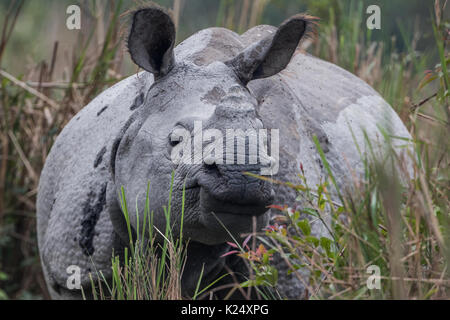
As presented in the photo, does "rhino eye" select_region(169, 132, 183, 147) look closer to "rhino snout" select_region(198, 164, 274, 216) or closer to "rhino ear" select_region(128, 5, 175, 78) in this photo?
"rhino snout" select_region(198, 164, 274, 216)

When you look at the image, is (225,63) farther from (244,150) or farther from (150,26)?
(244,150)

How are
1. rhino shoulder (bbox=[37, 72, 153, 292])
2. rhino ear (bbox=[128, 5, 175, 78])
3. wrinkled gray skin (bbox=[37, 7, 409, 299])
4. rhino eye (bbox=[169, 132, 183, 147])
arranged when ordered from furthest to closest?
1. rhino shoulder (bbox=[37, 72, 153, 292])
2. rhino ear (bbox=[128, 5, 175, 78])
3. rhino eye (bbox=[169, 132, 183, 147])
4. wrinkled gray skin (bbox=[37, 7, 409, 299])

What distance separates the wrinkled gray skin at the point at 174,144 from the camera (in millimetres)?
2643

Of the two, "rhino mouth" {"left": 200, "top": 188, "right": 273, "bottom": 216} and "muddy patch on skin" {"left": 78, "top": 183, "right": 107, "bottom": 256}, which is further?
"muddy patch on skin" {"left": 78, "top": 183, "right": 107, "bottom": 256}

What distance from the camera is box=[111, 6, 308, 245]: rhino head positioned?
249 cm

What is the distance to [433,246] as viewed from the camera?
2371 mm

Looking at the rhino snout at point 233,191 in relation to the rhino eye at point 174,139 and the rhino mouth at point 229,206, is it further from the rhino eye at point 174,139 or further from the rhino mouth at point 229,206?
the rhino eye at point 174,139

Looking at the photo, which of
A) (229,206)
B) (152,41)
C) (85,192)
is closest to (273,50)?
(152,41)

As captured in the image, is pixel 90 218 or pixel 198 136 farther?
pixel 90 218

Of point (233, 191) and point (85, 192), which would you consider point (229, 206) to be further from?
point (85, 192)

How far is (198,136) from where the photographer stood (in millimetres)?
2641

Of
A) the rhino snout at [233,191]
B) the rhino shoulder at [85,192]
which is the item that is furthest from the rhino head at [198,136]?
the rhino shoulder at [85,192]

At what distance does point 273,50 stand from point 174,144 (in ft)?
2.10

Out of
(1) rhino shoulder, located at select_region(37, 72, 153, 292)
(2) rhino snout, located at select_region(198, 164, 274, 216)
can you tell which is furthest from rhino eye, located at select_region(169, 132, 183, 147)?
(1) rhino shoulder, located at select_region(37, 72, 153, 292)
